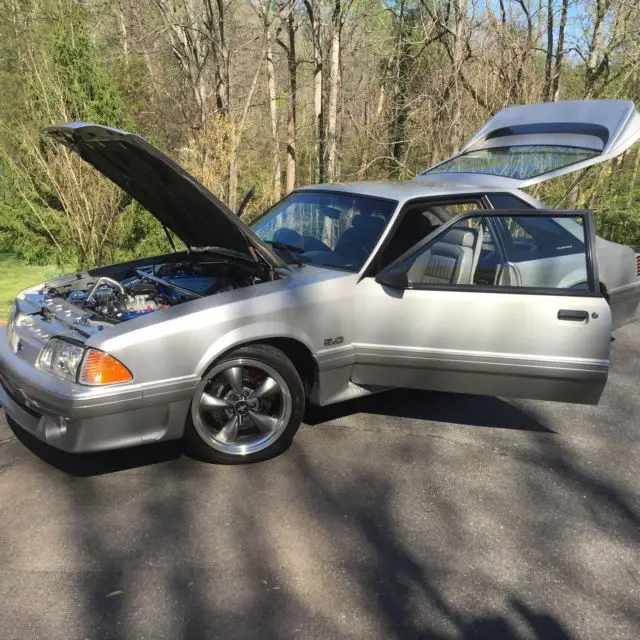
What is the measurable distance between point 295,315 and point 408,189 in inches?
59.6

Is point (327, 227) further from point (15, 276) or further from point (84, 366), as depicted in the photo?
point (15, 276)

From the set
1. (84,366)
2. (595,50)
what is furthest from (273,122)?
(84,366)

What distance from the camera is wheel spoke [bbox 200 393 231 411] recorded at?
11.1 ft

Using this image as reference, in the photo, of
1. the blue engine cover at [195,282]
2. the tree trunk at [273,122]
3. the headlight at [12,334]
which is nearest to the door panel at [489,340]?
the blue engine cover at [195,282]

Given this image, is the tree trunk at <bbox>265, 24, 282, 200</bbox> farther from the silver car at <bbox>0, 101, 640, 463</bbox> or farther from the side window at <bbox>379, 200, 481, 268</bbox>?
the silver car at <bbox>0, 101, 640, 463</bbox>

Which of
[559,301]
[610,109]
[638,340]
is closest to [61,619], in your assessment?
[559,301]

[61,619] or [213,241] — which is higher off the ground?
[213,241]

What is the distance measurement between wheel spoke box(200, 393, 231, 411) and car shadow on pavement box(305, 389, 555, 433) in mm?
919

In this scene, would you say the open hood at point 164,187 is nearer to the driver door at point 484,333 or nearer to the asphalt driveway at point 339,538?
the driver door at point 484,333

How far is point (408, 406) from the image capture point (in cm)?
452

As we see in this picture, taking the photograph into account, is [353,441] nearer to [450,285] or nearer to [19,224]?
[450,285]

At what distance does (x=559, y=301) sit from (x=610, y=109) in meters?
2.21

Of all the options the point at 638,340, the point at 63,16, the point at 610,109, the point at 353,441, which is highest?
the point at 63,16

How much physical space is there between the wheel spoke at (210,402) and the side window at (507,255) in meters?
1.36
